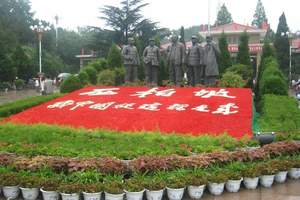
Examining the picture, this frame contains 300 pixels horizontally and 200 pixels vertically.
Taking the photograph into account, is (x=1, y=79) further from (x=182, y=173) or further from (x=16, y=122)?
(x=182, y=173)

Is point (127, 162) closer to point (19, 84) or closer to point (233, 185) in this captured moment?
point (233, 185)

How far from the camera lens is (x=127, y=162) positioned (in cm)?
616

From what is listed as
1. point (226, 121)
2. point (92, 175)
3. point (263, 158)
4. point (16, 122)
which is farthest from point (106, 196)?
point (16, 122)

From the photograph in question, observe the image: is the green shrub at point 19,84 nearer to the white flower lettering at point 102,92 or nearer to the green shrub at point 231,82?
the white flower lettering at point 102,92

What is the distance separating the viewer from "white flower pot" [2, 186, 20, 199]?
19.0 ft

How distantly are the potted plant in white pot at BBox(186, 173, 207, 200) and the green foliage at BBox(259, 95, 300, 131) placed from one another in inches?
146

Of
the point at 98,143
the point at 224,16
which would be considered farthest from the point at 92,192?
the point at 224,16

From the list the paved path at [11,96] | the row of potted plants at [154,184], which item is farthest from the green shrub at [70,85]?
the row of potted plants at [154,184]

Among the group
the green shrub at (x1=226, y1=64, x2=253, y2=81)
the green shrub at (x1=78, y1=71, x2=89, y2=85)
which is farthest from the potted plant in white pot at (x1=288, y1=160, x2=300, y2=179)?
the green shrub at (x1=78, y1=71, x2=89, y2=85)

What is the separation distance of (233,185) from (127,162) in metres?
1.45

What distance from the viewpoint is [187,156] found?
6.52m

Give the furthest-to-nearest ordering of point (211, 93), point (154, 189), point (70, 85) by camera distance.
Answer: point (70, 85)
point (211, 93)
point (154, 189)

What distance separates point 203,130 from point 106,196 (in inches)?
165

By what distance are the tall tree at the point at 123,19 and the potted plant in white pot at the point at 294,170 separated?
1363 inches
